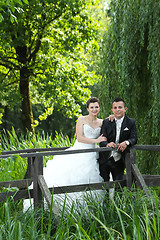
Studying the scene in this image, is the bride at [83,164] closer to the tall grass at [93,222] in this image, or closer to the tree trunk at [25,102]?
the tall grass at [93,222]

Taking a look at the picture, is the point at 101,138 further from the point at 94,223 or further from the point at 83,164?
the point at 94,223

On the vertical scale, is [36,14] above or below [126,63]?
above

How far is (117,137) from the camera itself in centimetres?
479

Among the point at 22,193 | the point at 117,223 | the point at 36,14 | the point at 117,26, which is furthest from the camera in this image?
the point at 36,14

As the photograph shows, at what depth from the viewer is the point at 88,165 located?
5.19 metres

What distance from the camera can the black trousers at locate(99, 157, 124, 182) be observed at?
15.9 ft

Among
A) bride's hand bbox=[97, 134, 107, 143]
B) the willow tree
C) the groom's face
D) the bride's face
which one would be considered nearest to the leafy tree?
the willow tree

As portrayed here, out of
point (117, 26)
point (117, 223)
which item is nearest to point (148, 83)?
point (117, 26)

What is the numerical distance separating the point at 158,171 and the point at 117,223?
3.59 metres

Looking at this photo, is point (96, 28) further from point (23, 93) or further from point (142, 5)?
point (142, 5)

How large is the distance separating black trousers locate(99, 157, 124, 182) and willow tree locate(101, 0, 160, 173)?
1.84 meters

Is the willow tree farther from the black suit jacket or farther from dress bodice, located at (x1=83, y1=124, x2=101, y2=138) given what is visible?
the black suit jacket

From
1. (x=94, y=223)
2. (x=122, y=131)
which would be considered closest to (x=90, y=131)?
(x=122, y=131)

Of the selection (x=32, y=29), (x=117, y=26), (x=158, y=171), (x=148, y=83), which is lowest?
(x=158, y=171)
